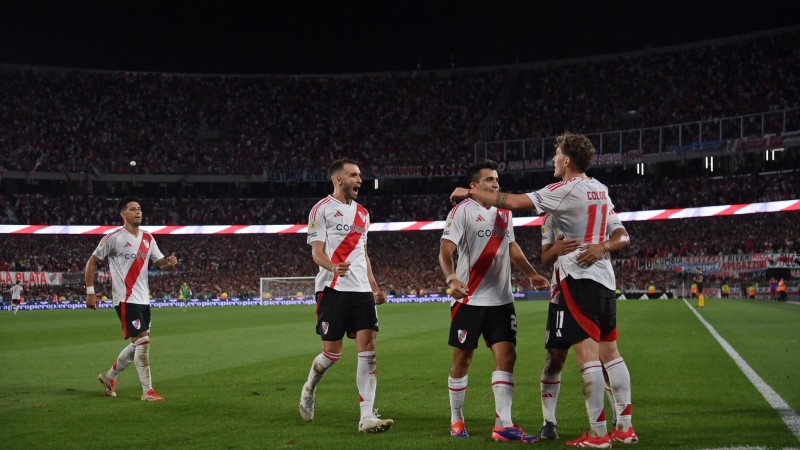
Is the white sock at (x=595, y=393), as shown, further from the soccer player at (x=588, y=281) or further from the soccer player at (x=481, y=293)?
the soccer player at (x=481, y=293)

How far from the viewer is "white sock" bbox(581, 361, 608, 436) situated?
6.64 metres

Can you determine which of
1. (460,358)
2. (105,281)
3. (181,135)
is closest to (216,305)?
(105,281)

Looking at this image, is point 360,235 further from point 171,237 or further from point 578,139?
point 171,237

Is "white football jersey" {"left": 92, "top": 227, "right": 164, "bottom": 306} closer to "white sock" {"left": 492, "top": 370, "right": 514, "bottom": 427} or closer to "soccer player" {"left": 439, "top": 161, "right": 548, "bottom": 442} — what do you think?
"soccer player" {"left": 439, "top": 161, "right": 548, "bottom": 442}

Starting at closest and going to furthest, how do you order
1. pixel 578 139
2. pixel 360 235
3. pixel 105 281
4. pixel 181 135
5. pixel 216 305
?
1. pixel 578 139
2. pixel 360 235
3. pixel 216 305
4. pixel 105 281
5. pixel 181 135

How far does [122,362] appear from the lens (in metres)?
10.8

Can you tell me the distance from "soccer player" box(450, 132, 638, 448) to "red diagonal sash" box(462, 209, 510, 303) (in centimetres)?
82

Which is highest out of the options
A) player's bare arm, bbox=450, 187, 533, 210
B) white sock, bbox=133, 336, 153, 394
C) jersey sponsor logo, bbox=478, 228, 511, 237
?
player's bare arm, bbox=450, 187, 533, 210

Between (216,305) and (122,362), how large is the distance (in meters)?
43.7

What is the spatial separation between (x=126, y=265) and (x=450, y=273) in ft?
18.1

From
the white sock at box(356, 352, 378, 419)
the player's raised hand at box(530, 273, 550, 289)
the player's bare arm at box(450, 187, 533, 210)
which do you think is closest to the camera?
the player's bare arm at box(450, 187, 533, 210)

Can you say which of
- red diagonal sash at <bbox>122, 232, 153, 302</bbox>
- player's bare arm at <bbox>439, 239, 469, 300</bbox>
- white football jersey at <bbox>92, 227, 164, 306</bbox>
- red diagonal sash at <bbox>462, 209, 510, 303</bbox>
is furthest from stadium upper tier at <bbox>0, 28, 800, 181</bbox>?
player's bare arm at <bbox>439, 239, 469, 300</bbox>

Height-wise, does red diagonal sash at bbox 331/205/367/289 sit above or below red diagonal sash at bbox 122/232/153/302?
above

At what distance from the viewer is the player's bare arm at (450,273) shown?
23.6ft
